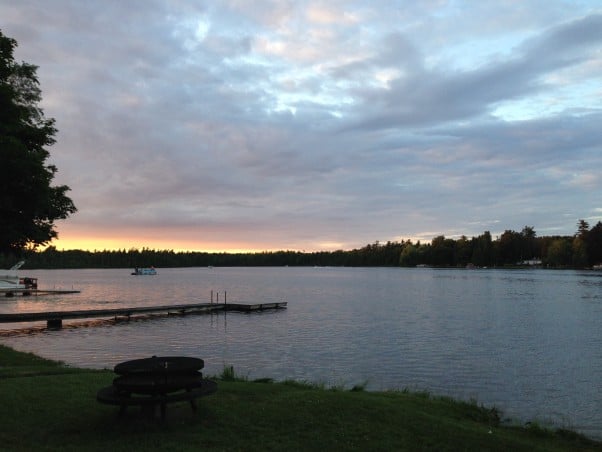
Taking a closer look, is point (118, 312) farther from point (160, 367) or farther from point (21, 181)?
point (160, 367)

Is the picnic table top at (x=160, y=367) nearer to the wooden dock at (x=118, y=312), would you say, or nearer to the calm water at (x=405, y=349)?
the calm water at (x=405, y=349)

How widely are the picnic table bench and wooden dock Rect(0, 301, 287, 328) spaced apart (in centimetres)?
3594

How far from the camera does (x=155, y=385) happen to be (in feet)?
30.5

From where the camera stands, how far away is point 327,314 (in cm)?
5203

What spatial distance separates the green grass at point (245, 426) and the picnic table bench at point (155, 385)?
42cm

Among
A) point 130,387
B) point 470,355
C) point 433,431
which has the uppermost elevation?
point 130,387

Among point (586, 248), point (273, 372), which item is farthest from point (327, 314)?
point (586, 248)

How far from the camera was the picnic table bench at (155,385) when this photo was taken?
9.26 metres

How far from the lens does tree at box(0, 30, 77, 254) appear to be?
648 inches

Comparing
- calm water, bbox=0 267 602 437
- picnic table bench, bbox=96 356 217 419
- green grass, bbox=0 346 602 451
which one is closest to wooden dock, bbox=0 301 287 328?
calm water, bbox=0 267 602 437

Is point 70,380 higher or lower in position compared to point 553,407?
higher

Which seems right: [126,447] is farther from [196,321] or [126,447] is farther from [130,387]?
[196,321]

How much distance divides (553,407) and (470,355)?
34.6 ft

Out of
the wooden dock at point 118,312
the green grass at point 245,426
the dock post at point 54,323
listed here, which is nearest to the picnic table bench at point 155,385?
the green grass at point 245,426
